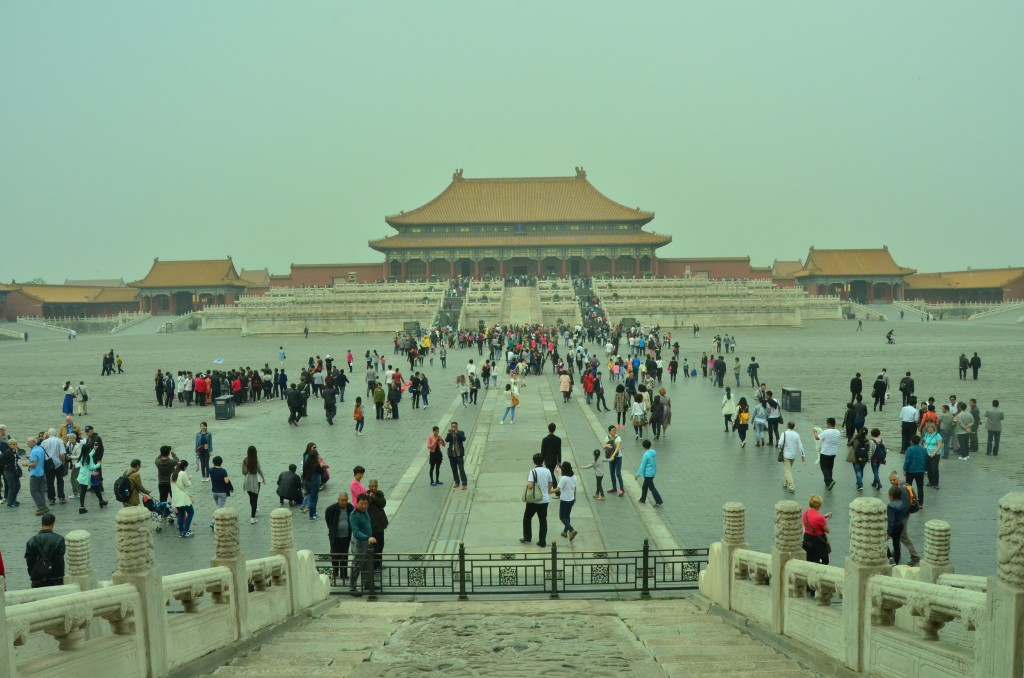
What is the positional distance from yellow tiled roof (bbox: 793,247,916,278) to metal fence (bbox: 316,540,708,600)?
262ft

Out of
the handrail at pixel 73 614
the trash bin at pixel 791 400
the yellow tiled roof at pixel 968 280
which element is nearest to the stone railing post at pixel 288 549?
the handrail at pixel 73 614

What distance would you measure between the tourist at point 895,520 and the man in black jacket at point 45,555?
309 inches

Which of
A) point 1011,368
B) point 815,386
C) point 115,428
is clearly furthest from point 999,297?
point 115,428

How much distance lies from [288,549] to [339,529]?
1.76 metres

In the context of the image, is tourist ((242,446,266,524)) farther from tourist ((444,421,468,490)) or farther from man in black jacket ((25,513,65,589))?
man in black jacket ((25,513,65,589))

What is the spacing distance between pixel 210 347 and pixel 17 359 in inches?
359

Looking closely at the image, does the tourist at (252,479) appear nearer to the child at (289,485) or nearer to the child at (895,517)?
the child at (289,485)

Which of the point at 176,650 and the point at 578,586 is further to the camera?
the point at 578,586

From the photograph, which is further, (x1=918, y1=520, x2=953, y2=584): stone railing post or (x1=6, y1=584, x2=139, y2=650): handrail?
(x1=918, y1=520, x2=953, y2=584): stone railing post

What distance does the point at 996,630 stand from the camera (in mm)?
4340

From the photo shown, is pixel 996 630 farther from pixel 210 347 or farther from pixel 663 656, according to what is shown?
pixel 210 347

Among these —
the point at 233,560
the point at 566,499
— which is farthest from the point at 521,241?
the point at 233,560

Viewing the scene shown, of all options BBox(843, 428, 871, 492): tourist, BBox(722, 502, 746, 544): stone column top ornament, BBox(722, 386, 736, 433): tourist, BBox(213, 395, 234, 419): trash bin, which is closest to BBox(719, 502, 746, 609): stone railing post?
BBox(722, 502, 746, 544): stone column top ornament

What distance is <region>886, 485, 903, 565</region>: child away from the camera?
28.8ft
